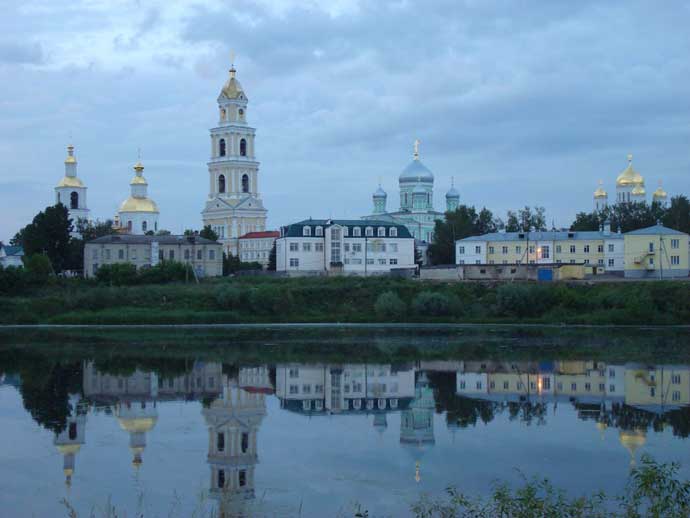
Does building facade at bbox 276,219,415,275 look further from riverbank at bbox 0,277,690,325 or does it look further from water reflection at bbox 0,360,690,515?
water reflection at bbox 0,360,690,515

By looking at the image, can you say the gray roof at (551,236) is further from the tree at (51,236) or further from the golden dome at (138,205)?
the golden dome at (138,205)

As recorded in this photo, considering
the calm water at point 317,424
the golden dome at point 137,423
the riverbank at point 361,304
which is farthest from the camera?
the riverbank at point 361,304

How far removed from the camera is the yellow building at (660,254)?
2635 inches

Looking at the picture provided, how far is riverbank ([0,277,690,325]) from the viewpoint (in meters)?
53.9

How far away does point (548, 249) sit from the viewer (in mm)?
71250

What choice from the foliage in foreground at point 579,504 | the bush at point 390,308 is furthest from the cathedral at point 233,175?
the foliage in foreground at point 579,504

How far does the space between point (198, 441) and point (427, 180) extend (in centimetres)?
8772

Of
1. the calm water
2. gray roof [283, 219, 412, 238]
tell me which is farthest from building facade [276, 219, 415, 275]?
the calm water

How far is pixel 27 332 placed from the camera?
49.3 m

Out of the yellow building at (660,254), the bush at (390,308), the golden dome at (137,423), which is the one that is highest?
the yellow building at (660,254)

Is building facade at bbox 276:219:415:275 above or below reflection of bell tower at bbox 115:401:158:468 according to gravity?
above

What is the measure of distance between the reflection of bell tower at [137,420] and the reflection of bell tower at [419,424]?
5549mm

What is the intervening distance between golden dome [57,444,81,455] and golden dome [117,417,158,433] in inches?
87.3

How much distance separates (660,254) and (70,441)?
5240 centimetres
